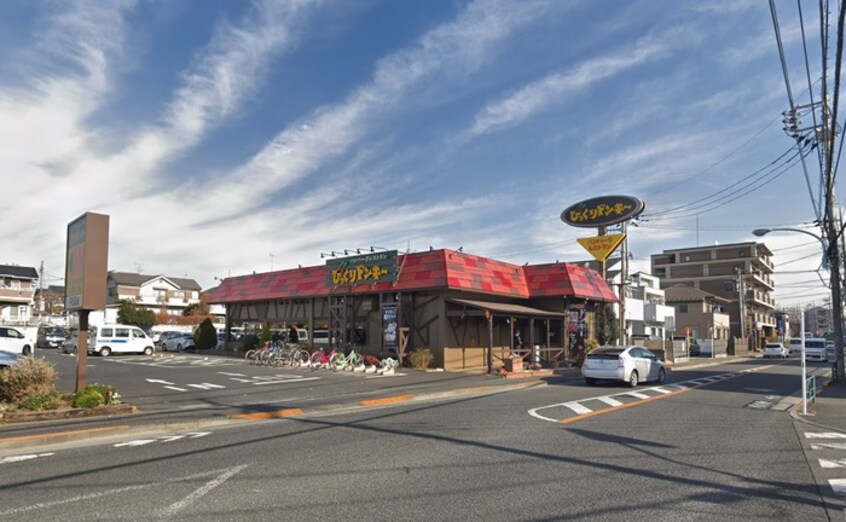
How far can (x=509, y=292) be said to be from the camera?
93.6 ft

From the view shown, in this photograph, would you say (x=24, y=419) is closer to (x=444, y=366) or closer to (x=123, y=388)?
(x=123, y=388)

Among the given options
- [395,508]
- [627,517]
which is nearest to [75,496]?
[395,508]

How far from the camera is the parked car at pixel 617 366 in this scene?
19.6 m

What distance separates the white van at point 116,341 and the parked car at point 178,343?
15.3ft

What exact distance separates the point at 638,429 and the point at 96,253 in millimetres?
11741

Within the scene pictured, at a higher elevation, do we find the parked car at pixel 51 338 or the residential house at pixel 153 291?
the residential house at pixel 153 291

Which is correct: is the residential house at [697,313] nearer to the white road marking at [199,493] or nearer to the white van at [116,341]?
the white van at [116,341]

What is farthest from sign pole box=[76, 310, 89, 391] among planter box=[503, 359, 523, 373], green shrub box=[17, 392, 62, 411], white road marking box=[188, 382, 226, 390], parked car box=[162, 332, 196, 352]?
parked car box=[162, 332, 196, 352]

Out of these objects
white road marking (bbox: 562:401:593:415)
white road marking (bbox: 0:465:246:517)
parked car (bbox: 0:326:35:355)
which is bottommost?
white road marking (bbox: 562:401:593:415)

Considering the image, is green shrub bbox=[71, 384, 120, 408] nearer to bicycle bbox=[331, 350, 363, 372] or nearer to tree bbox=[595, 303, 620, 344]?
bicycle bbox=[331, 350, 363, 372]

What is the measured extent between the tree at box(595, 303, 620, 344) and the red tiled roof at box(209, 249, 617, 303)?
86cm

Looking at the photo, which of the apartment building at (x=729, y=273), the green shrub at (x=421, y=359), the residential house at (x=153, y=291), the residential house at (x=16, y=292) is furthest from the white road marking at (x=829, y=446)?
the residential house at (x=153, y=291)

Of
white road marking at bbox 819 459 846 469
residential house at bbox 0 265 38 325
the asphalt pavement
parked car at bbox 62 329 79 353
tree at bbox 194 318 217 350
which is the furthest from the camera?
residential house at bbox 0 265 38 325

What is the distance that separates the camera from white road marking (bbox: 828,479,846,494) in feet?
22.1
